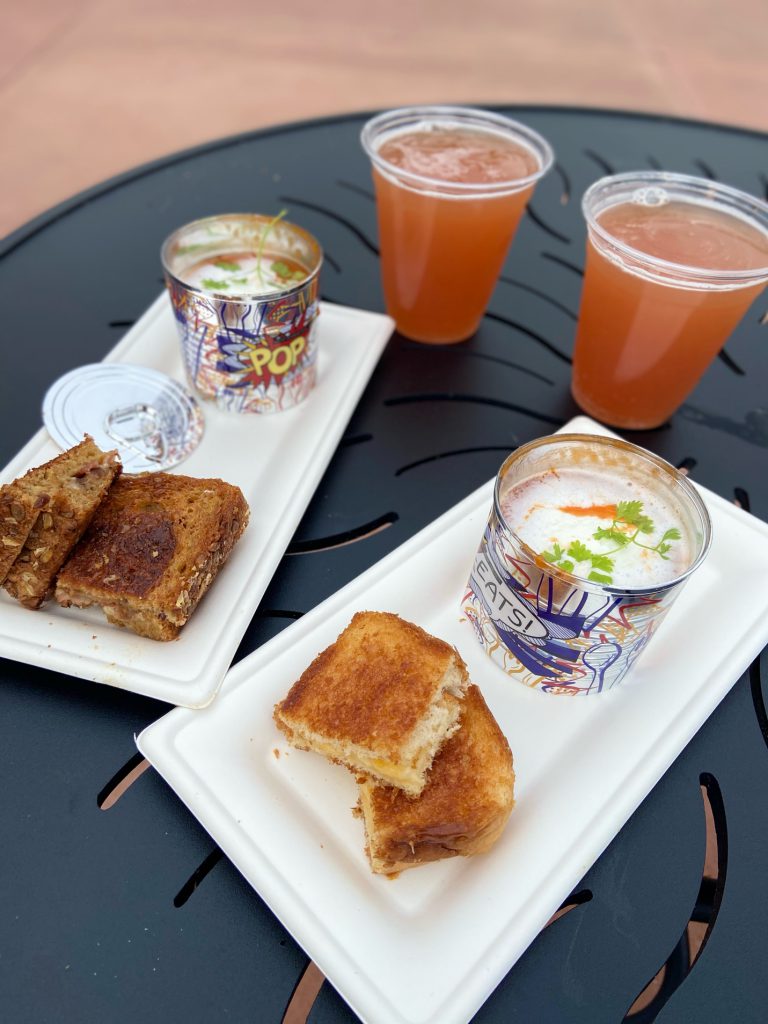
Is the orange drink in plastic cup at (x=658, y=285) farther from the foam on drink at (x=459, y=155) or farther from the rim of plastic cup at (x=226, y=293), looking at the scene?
the rim of plastic cup at (x=226, y=293)

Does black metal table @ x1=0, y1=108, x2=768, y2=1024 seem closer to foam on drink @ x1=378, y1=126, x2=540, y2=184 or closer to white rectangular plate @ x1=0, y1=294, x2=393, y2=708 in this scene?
white rectangular plate @ x1=0, y1=294, x2=393, y2=708

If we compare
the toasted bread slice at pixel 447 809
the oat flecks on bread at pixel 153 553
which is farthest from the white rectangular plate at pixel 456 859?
the oat flecks on bread at pixel 153 553

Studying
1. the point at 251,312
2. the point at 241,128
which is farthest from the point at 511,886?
the point at 241,128

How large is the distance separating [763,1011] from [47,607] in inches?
41.9

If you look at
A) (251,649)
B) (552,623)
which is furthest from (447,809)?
(251,649)

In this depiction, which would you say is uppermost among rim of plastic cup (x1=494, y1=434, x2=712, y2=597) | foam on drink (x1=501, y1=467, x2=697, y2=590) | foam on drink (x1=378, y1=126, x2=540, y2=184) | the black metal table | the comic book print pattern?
foam on drink (x1=378, y1=126, x2=540, y2=184)

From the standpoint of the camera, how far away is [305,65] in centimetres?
388

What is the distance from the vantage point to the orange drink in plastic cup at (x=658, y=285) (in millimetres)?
1329

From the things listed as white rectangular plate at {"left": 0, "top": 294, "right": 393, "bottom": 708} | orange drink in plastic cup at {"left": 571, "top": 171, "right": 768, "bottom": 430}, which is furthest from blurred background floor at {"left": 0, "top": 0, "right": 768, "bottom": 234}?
orange drink in plastic cup at {"left": 571, "top": 171, "right": 768, "bottom": 430}

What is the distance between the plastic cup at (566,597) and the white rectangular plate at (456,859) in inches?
1.9

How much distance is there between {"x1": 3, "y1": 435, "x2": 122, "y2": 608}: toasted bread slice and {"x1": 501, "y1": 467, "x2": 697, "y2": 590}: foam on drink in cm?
60

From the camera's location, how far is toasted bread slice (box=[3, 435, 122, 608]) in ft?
3.53

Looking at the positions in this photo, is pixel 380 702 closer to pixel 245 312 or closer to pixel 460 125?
pixel 245 312

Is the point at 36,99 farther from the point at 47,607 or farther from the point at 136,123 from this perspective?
the point at 47,607
